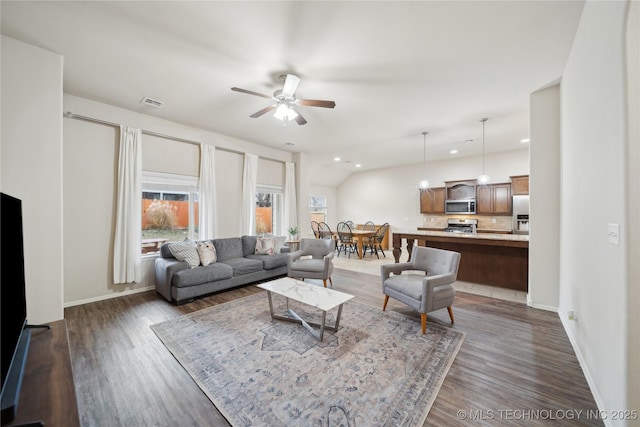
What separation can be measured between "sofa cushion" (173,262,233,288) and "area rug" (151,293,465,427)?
53 centimetres

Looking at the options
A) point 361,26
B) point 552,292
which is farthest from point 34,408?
point 552,292

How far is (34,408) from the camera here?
1001 millimetres

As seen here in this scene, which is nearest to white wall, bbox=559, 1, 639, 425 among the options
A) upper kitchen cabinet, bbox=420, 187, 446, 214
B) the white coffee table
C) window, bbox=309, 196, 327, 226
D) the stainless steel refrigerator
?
the white coffee table

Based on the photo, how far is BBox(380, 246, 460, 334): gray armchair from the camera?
256 centimetres

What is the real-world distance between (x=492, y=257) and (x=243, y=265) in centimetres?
427

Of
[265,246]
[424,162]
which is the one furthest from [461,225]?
[265,246]

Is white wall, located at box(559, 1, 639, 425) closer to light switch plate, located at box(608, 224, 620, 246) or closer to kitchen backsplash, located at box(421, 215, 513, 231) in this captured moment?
light switch plate, located at box(608, 224, 620, 246)

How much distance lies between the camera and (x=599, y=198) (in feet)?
5.29

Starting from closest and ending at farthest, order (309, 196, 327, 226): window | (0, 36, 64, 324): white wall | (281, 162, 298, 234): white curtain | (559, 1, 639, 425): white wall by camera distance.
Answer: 1. (559, 1, 639, 425): white wall
2. (0, 36, 64, 324): white wall
3. (281, 162, 298, 234): white curtain
4. (309, 196, 327, 226): window

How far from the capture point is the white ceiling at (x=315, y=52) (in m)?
1.89

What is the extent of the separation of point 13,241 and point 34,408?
3.08 ft

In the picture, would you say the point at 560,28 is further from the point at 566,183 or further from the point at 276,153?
the point at 276,153

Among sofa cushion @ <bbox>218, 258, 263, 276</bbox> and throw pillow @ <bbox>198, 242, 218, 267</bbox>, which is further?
sofa cushion @ <bbox>218, 258, 263, 276</bbox>

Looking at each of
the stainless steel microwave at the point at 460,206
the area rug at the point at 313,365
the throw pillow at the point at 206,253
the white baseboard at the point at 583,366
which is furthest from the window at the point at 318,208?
the white baseboard at the point at 583,366
